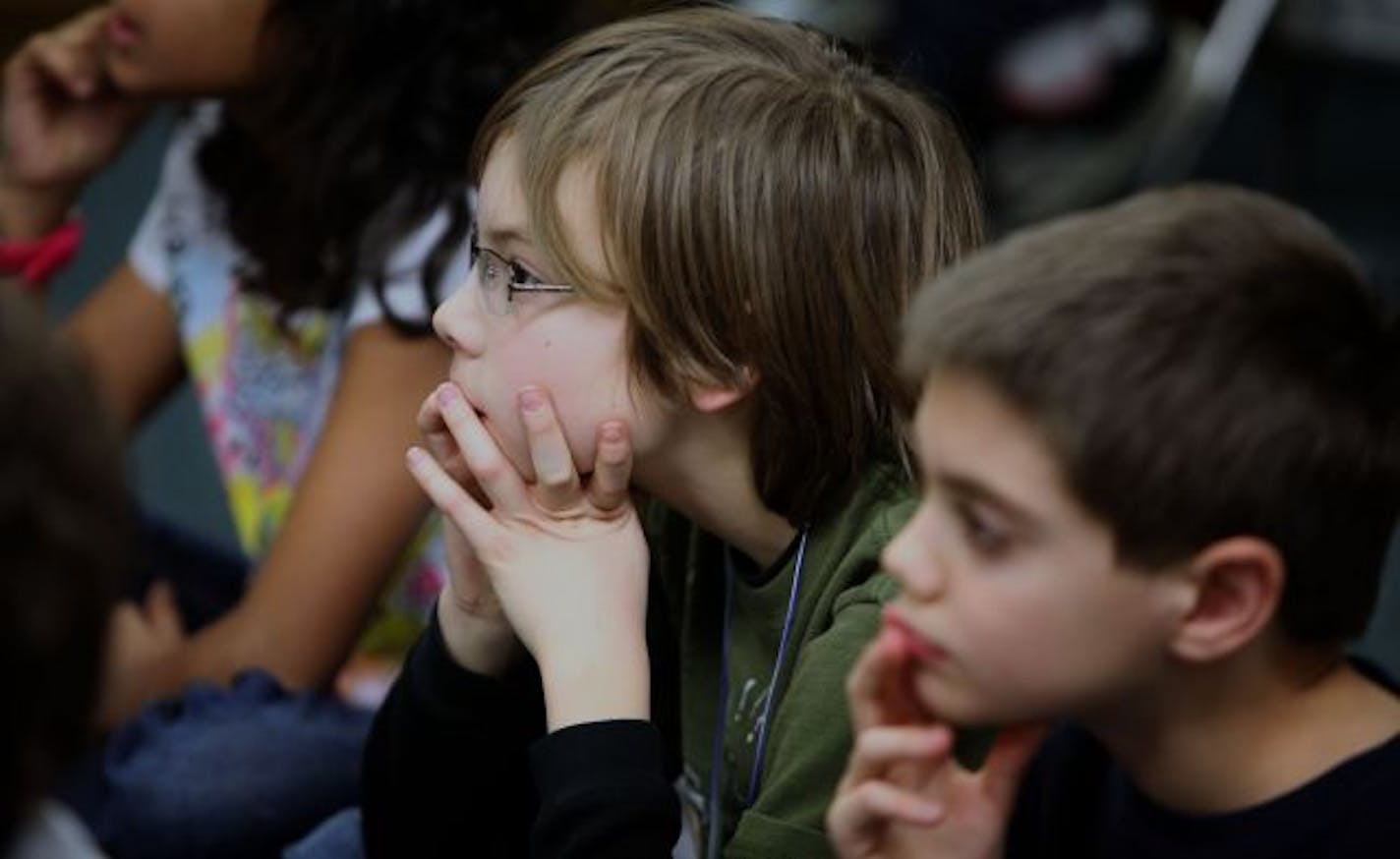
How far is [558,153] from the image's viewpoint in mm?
1670

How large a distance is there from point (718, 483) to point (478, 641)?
8.8 inches

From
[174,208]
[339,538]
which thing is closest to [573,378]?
[339,538]

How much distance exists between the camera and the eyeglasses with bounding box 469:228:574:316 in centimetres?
168

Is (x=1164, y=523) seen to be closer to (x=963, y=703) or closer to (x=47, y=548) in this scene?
(x=963, y=703)

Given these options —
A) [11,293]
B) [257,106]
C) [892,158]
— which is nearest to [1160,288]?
[892,158]

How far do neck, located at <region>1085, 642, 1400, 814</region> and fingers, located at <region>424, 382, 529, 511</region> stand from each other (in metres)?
0.48

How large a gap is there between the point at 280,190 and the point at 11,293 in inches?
55.9

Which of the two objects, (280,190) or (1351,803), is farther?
(280,190)

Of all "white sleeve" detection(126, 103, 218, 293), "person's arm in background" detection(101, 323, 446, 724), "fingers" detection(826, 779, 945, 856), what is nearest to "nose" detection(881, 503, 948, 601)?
"fingers" detection(826, 779, 945, 856)

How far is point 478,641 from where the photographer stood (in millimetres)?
1799

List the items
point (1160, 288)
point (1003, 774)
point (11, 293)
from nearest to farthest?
point (11, 293) < point (1160, 288) < point (1003, 774)

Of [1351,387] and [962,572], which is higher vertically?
[1351,387]

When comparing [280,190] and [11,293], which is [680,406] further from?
[280,190]

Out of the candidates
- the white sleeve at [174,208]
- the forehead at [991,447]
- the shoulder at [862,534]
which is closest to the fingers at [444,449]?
the shoulder at [862,534]
